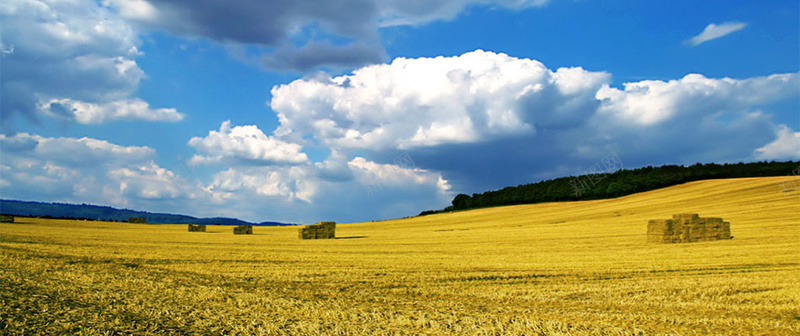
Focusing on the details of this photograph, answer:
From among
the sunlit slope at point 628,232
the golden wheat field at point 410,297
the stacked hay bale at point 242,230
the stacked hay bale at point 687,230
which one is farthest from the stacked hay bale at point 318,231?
the stacked hay bale at point 687,230

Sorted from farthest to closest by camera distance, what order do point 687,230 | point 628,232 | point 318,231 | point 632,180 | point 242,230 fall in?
point 632,180 → point 242,230 → point 318,231 → point 628,232 → point 687,230

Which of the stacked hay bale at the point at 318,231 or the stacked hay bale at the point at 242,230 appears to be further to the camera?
the stacked hay bale at the point at 242,230

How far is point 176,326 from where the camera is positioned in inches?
195

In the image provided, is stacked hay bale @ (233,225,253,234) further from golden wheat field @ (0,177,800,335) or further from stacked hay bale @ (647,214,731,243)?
stacked hay bale @ (647,214,731,243)

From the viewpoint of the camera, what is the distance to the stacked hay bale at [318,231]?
1449 inches

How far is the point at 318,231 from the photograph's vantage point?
3722 cm

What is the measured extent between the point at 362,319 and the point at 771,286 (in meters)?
9.23

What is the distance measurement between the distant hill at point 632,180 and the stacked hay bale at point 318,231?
4794 cm

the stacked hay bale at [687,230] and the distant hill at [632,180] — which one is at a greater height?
the distant hill at [632,180]

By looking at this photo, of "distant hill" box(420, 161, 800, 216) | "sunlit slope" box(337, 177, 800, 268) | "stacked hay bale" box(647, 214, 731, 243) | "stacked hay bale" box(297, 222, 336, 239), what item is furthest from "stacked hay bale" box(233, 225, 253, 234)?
"distant hill" box(420, 161, 800, 216)

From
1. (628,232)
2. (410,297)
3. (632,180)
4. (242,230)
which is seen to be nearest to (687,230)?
(628,232)

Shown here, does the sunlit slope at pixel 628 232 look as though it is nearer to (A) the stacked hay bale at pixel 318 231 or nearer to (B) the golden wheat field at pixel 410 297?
(B) the golden wheat field at pixel 410 297

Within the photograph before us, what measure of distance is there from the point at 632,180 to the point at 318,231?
5538cm

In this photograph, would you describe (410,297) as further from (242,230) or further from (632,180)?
(632,180)
